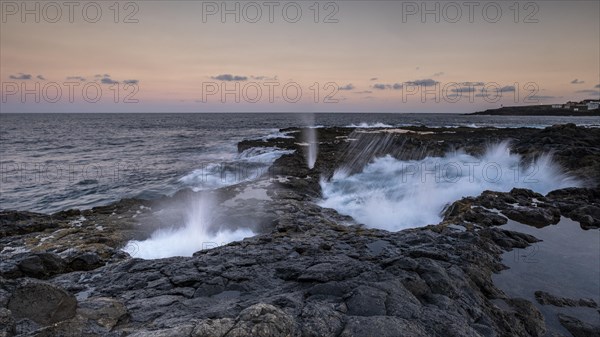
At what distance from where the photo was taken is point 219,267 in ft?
24.6

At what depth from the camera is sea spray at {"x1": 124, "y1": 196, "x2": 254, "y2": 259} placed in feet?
35.1

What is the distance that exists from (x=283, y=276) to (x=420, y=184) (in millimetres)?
13175

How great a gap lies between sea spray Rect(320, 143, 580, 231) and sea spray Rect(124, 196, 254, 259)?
5.69 m

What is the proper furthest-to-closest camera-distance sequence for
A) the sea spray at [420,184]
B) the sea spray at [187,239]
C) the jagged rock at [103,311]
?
1. the sea spray at [420,184]
2. the sea spray at [187,239]
3. the jagged rock at [103,311]

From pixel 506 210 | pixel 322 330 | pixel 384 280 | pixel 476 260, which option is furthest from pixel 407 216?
pixel 322 330

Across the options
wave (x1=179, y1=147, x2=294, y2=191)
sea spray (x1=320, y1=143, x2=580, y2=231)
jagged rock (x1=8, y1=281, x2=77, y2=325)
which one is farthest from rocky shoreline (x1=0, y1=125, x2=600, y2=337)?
wave (x1=179, y1=147, x2=294, y2=191)

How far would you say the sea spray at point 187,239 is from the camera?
35.1ft

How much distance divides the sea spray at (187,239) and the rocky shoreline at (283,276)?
1.41 feet

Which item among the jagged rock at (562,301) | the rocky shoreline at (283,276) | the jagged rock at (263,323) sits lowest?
the jagged rock at (562,301)

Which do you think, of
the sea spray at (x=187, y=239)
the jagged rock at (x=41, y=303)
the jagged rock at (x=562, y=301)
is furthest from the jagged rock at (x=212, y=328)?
the sea spray at (x=187, y=239)

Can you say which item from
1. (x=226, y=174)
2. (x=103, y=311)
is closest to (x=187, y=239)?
(x=103, y=311)

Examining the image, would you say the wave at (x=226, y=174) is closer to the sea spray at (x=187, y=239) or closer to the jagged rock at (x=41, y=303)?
the sea spray at (x=187, y=239)

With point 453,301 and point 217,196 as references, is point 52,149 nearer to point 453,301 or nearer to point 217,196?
point 217,196

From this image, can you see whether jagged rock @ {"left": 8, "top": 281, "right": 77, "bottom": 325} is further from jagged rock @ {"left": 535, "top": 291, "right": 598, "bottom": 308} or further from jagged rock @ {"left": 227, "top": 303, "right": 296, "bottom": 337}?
jagged rock @ {"left": 535, "top": 291, "right": 598, "bottom": 308}
